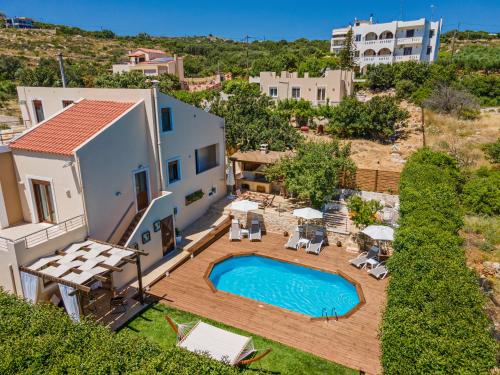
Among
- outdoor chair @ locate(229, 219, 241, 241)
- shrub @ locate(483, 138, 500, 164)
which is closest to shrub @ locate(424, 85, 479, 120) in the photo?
shrub @ locate(483, 138, 500, 164)

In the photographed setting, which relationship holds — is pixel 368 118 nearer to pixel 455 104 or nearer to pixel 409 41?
pixel 455 104

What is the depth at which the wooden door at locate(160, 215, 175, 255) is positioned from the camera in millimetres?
A: 17672

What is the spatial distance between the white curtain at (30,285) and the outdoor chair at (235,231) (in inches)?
428

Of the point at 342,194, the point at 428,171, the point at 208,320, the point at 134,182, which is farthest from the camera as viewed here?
the point at 342,194

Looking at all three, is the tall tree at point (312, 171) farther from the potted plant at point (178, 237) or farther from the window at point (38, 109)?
the window at point (38, 109)

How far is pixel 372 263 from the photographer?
57.6 ft

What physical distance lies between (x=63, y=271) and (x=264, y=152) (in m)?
17.0

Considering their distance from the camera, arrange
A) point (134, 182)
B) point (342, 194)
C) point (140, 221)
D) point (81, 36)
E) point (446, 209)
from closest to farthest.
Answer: point (446, 209), point (140, 221), point (134, 182), point (342, 194), point (81, 36)

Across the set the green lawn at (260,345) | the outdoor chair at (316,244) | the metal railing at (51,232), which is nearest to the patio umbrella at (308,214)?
the outdoor chair at (316,244)

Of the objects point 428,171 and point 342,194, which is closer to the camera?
point 428,171

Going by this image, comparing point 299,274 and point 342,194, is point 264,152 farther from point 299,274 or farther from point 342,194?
point 299,274

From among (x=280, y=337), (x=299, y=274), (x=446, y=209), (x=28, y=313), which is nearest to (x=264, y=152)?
(x=299, y=274)

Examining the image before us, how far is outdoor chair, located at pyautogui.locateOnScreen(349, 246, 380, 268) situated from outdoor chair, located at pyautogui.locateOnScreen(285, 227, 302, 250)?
3319mm

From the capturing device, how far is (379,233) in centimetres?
1759
